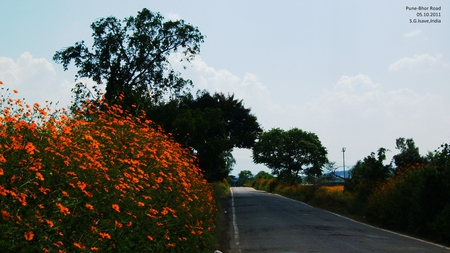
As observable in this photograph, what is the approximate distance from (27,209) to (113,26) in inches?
1091

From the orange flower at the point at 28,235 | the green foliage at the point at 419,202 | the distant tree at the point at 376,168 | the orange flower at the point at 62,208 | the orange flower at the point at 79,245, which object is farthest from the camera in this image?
the distant tree at the point at 376,168

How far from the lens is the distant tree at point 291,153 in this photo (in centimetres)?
8103

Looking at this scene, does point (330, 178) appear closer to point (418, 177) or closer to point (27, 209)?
point (418, 177)

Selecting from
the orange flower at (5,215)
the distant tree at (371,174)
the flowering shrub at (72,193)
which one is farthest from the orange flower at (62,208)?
the distant tree at (371,174)

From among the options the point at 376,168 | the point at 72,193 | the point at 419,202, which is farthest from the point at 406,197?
the point at 72,193

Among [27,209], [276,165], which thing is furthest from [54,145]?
[276,165]

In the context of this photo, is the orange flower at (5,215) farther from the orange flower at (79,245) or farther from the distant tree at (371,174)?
the distant tree at (371,174)

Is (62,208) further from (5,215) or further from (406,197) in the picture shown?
(406,197)

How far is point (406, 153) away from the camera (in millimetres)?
44875

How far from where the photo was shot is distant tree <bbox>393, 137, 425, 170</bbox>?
4211 cm

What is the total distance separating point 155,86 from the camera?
3269 cm

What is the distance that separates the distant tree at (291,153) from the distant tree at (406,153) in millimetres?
30307

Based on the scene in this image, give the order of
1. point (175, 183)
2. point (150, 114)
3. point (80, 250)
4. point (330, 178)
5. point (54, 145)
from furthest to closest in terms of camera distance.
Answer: point (330, 178) → point (150, 114) → point (175, 183) → point (54, 145) → point (80, 250)

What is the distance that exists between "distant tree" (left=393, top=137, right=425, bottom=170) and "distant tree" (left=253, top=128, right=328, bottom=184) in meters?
30.3
